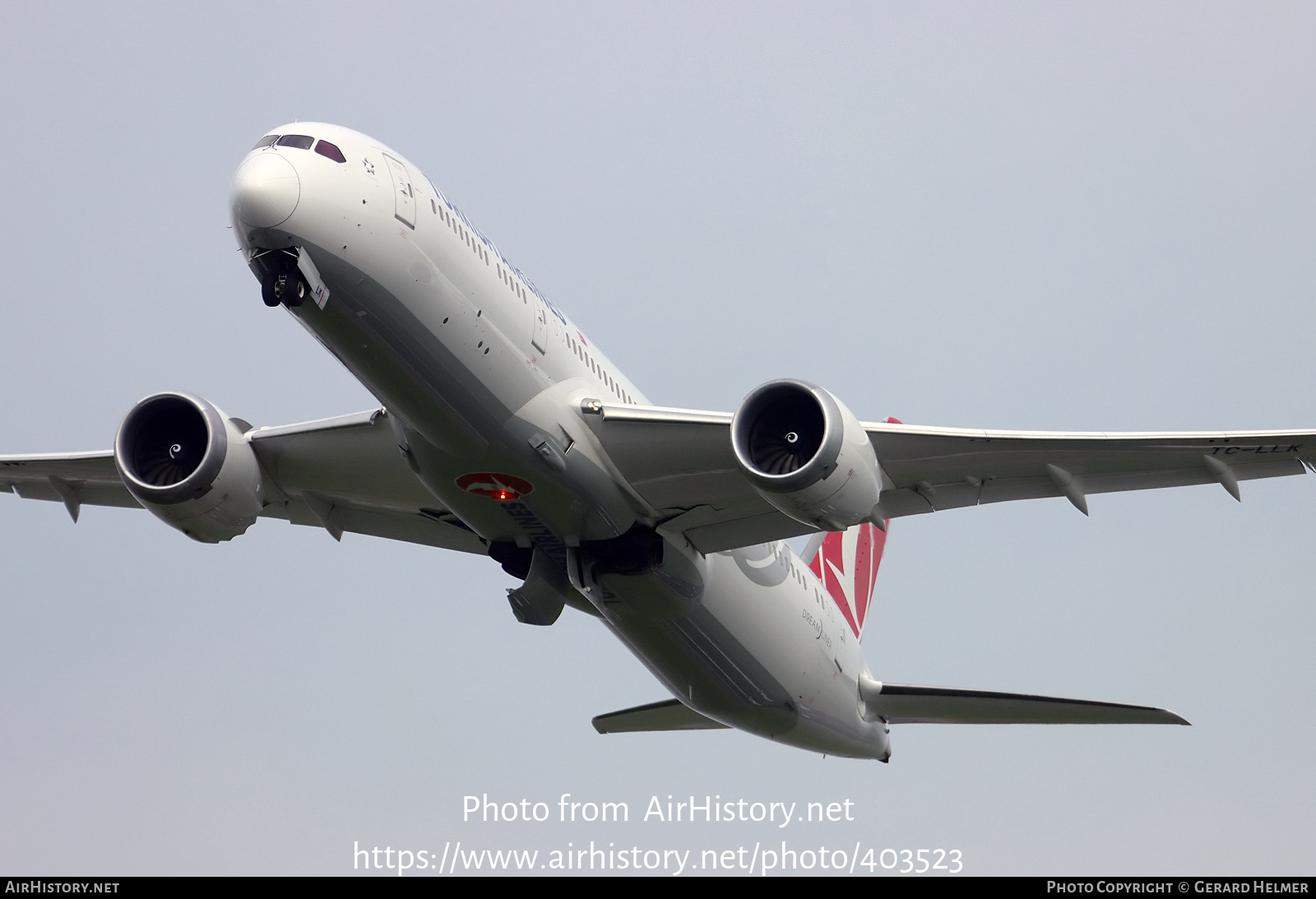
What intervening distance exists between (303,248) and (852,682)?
548 inches

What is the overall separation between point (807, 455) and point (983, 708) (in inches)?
343

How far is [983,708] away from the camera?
87.7ft

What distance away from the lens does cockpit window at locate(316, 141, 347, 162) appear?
18578 millimetres

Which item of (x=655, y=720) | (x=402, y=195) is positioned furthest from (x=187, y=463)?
(x=655, y=720)

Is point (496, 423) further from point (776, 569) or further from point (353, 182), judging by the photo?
point (776, 569)

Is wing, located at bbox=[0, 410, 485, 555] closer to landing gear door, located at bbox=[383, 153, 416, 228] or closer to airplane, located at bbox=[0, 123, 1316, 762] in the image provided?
airplane, located at bbox=[0, 123, 1316, 762]

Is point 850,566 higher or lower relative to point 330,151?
higher

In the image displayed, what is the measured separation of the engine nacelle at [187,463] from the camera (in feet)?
72.2

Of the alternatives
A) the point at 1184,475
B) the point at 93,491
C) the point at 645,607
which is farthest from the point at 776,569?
the point at 93,491

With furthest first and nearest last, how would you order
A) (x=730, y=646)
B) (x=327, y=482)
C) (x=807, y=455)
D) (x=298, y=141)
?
(x=730, y=646) < (x=327, y=482) < (x=807, y=455) < (x=298, y=141)

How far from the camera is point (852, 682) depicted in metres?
27.6

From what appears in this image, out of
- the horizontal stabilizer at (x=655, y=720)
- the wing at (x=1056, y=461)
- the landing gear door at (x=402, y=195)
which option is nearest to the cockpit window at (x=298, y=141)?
the landing gear door at (x=402, y=195)

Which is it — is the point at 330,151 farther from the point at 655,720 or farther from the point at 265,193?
the point at 655,720

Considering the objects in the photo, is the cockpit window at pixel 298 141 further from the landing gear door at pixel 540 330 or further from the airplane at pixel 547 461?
the landing gear door at pixel 540 330
